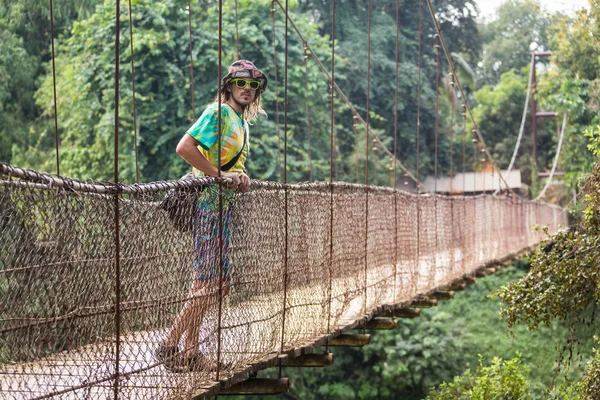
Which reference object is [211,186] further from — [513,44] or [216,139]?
[513,44]

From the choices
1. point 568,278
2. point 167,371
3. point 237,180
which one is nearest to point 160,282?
point 167,371

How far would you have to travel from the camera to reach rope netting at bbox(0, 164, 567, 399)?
90.7 inches

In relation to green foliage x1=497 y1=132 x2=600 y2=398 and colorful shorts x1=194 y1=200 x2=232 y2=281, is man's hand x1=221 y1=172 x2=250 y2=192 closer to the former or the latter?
colorful shorts x1=194 y1=200 x2=232 y2=281

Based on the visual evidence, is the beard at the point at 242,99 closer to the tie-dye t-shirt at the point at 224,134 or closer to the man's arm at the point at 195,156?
the tie-dye t-shirt at the point at 224,134

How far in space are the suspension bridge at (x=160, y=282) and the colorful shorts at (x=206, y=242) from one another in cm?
4

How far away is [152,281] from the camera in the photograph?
2.75 metres

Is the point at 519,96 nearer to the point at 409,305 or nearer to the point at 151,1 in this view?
the point at 151,1

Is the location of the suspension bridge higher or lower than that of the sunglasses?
lower

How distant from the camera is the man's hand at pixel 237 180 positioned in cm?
320

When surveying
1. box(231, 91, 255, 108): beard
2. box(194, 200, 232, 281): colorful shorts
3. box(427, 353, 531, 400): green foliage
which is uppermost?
box(231, 91, 255, 108): beard

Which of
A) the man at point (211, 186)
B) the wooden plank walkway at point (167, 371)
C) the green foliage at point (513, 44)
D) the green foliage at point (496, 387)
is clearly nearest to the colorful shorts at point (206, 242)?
the man at point (211, 186)

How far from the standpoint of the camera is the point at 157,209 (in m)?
2.80

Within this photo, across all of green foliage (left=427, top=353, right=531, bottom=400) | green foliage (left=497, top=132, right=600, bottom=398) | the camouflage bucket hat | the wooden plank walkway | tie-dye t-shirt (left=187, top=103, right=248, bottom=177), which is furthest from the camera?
green foliage (left=427, top=353, right=531, bottom=400)

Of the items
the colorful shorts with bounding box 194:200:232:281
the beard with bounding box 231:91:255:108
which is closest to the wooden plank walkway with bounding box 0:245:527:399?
the colorful shorts with bounding box 194:200:232:281
